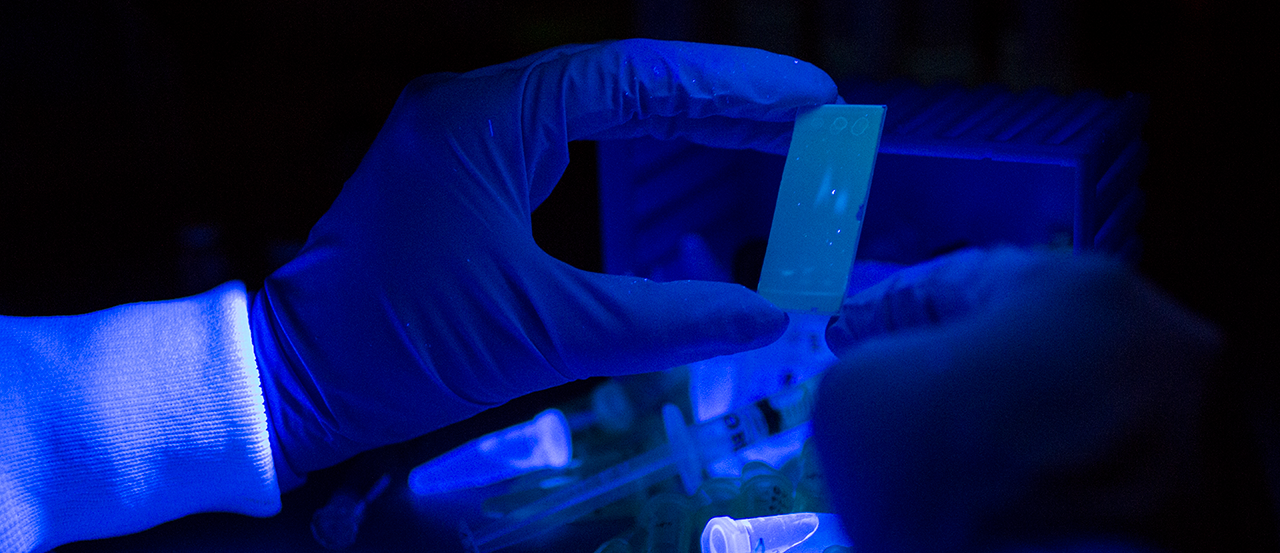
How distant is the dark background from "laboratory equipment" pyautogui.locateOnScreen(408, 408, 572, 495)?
410mm

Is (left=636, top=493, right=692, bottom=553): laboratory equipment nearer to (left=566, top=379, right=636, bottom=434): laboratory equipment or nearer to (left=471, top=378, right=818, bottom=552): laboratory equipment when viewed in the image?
(left=471, top=378, right=818, bottom=552): laboratory equipment

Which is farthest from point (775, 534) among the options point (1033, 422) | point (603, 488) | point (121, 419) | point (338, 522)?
point (121, 419)

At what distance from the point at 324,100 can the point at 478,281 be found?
15.7 inches

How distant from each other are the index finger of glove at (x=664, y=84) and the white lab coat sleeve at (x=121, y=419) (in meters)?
0.50

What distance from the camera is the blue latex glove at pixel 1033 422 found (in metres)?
0.73

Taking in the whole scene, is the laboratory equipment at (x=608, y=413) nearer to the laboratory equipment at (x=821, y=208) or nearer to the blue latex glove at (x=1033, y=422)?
the laboratory equipment at (x=821, y=208)

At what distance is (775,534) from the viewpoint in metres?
1.03

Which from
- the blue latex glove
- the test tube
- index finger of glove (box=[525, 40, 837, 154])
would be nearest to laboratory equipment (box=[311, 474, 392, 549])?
the test tube

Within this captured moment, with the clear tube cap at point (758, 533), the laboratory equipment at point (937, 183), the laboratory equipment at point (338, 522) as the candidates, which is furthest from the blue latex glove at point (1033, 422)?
the laboratory equipment at point (338, 522)

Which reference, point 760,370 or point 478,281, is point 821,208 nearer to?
point 760,370

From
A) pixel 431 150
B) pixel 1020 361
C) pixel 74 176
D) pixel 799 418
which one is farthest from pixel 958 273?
pixel 74 176

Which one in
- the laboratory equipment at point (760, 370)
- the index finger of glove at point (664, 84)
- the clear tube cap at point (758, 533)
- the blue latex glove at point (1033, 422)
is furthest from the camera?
Answer: the laboratory equipment at point (760, 370)

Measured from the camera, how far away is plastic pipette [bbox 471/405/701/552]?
1118 millimetres

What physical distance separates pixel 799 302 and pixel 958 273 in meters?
0.23
